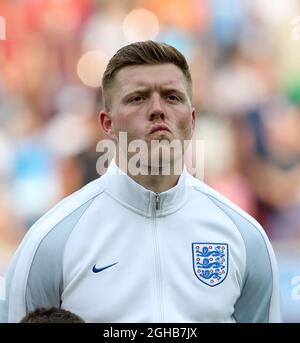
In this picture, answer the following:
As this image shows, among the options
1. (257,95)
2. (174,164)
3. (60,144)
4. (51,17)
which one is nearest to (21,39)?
(51,17)

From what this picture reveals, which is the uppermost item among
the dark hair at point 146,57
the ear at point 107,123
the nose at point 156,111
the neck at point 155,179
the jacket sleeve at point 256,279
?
the dark hair at point 146,57

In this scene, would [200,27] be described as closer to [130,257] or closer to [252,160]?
[252,160]

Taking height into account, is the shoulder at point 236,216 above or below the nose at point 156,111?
below

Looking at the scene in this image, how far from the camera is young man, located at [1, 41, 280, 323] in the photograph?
6.61 feet

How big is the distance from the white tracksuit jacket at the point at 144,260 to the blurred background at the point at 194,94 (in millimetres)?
2336

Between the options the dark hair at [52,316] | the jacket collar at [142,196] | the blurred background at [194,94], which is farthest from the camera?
the blurred background at [194,94]

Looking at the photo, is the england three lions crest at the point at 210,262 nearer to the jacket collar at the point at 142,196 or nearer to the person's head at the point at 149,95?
the jacket collar at the point at 142,196

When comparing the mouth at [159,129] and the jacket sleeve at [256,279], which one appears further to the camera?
the jacket sleeve at [256,279]

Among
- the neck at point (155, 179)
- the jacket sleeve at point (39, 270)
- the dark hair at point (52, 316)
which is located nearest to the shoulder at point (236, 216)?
the neck at point (155, 179)

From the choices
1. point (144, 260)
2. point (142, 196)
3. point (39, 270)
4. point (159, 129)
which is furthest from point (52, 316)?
point (159, 129)

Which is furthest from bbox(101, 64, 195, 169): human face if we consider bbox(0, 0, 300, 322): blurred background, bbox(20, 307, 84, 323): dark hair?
bbox(0, 0, 300, 322): blurred background

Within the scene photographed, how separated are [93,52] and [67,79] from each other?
0.84ft

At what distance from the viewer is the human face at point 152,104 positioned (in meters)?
2.03

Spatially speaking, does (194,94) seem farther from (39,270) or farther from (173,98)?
(39,270)
